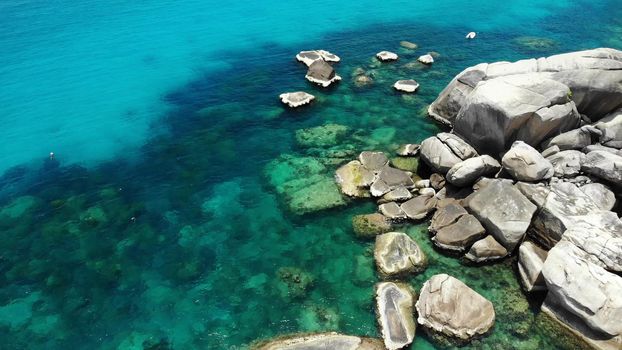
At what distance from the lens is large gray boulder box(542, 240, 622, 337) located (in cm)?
1981

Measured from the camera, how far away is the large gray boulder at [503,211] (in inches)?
950

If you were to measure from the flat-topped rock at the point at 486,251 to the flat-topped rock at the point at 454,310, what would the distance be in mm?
2773

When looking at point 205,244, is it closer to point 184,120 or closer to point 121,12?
point 184,120

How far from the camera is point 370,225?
89.2 feet

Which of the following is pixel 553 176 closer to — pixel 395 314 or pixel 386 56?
pixel 395 314

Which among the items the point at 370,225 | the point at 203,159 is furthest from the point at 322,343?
the point at 203,159

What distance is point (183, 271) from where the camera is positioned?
989 inches

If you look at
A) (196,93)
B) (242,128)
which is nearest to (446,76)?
(242,128)

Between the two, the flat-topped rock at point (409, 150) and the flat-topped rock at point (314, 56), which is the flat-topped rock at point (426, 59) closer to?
the flat-topped rock at point (314, 56)

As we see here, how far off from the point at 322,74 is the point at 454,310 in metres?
27.1

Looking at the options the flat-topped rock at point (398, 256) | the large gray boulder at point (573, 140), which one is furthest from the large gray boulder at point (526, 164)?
the flat-topped rock at point (398, 256)

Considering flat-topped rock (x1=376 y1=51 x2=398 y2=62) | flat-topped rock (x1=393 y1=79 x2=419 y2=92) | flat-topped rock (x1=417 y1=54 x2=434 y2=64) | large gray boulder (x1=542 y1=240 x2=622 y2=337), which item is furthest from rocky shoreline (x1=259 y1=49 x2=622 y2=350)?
flat-topped rock (x1=376 y1=51 x2=398 y2=62)

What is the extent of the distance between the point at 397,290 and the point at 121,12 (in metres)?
53.5

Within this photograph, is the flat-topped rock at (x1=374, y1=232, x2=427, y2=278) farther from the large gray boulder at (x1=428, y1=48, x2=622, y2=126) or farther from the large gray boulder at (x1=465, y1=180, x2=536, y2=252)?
the large gray boulder at (x1=428, y1=48, x2=622, y2=126)
